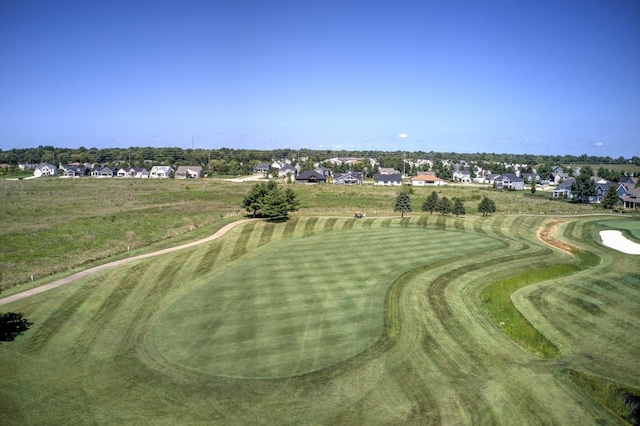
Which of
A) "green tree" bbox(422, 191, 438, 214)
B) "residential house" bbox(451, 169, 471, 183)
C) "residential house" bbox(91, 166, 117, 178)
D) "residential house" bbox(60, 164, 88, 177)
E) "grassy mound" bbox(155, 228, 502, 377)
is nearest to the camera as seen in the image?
"grassy mound" bbox(155, 228, 502, 377)

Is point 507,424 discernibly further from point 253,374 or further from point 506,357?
point 253,374

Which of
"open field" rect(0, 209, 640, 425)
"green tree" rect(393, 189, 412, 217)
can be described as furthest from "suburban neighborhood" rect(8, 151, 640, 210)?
"open field" rect(0, 209, 640, 425)

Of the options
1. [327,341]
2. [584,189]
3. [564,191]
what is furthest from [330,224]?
[564,191]

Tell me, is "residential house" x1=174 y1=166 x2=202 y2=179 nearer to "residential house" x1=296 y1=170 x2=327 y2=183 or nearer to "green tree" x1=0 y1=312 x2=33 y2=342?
"residential house" x1=296 y1=170 x2=327 y2=183

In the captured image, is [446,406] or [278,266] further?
[278,266]

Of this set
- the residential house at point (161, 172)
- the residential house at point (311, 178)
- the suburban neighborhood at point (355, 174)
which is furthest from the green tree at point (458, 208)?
the residential house at point (161, 172)

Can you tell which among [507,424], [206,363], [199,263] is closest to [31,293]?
[199,263]

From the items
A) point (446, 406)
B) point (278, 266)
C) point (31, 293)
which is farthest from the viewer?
point (278, 266)
